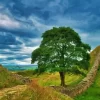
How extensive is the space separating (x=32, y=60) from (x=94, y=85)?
15.5 m

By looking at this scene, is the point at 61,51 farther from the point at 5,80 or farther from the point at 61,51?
the point at 5,80

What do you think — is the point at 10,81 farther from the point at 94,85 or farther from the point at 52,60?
the point at 52,60

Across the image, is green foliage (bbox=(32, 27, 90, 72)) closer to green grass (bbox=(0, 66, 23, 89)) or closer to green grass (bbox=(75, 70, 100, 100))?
green grass (bbox=(75, 70, 100, 100))

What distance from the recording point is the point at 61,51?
5466cm

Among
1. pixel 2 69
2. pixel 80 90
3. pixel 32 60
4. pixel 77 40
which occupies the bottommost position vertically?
pixel 80 90

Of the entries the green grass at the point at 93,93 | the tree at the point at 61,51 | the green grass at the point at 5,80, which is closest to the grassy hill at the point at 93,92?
the green grass at the point at 93,93

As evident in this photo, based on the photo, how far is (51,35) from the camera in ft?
185

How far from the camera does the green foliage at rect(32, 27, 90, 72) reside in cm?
5303

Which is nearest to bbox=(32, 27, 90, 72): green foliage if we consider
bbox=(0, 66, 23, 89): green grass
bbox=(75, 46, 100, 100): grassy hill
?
bbox=(75, 46, 100, 100): grassy hill

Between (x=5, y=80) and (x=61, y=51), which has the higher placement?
(x=61, y=51)

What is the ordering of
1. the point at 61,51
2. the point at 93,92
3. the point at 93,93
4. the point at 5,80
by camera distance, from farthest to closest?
the point at 61,51
the point at 93,92
the point at 93,93
the point at 5,80

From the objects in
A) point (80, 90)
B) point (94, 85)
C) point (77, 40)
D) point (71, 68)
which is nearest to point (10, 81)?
point (80, 90)

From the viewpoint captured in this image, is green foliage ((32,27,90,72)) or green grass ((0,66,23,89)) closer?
green grass ((0,66,23,89))

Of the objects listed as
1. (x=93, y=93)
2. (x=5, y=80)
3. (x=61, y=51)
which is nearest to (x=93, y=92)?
(x=93, y=93)
